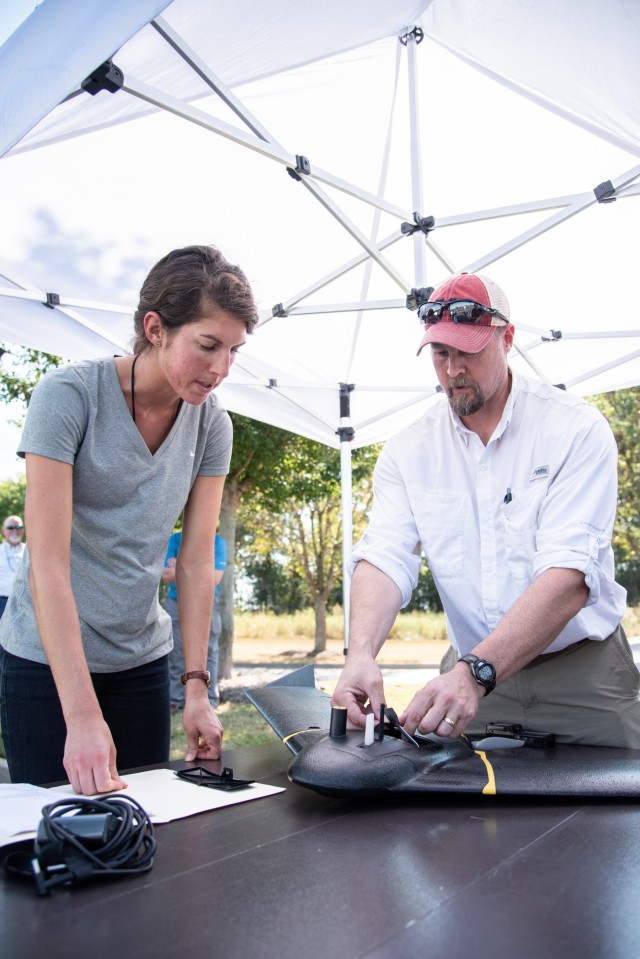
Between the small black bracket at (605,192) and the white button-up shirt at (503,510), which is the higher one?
the small black bracket at (605,192)

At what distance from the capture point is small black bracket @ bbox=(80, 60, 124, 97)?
7.19 feet

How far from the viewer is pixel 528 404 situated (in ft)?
5.41

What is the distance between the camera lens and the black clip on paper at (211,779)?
1154 millimetres

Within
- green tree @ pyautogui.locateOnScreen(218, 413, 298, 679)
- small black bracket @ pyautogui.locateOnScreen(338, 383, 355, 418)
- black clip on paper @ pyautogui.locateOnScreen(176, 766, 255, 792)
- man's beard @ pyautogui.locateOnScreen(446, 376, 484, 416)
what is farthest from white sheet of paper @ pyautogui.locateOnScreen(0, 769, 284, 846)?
green tree @ pyautogui.locateOnScreen(218, 413, 298, 679)

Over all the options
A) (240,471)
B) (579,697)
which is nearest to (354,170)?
(579,697)

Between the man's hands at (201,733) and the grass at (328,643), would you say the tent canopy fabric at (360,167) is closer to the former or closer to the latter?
the man's hands at (201,733)

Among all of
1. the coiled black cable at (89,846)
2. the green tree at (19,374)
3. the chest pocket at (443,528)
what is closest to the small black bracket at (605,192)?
the chest pocket at (443,528)

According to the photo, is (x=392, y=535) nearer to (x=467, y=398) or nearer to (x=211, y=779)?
(x=467, y=398)

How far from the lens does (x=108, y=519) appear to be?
1441 millimetres

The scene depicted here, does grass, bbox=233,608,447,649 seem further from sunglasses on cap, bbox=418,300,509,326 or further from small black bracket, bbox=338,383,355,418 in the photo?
sunglasses on cap, bbox=418,300,509,326

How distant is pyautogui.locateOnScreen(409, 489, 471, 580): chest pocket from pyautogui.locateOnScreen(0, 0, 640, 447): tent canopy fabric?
1.27 m

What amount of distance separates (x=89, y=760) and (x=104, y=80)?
1.98m

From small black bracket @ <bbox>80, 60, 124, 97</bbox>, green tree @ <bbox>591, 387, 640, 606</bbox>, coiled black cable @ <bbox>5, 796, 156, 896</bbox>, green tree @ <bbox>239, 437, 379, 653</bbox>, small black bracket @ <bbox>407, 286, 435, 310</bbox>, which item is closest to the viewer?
coiled black cable @ <bbox>5, 796, 156, 896</bbox>

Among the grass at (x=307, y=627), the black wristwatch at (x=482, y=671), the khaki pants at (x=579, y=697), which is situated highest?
the black wristwatch at (x=482, y=671)
